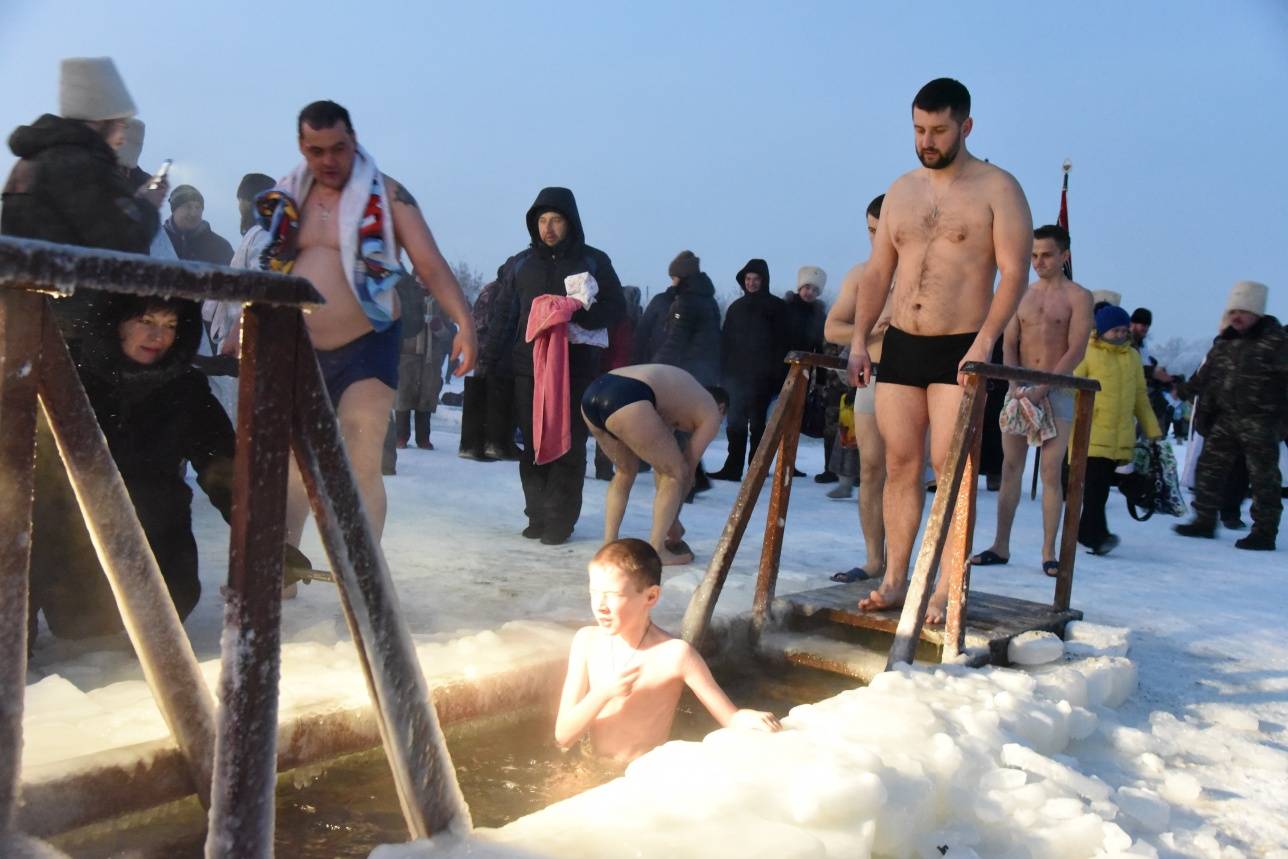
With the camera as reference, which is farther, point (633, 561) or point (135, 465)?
point (135, 465)

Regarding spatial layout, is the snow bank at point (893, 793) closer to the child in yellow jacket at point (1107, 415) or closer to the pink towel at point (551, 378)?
the pink towel at point (551, 378)

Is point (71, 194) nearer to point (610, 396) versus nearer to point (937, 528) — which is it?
point (610, 396)

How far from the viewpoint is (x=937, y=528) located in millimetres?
3824

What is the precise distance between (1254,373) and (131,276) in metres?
9.14

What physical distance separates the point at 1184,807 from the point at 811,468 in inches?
422

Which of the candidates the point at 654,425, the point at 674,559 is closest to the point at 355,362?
the point at 654,425

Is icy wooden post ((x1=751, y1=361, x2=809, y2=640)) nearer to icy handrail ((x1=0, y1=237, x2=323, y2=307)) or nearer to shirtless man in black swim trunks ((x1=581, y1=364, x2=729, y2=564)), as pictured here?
shirtless man in black swim trunks ((x1=581, y1=364, x2=729, y2=564))

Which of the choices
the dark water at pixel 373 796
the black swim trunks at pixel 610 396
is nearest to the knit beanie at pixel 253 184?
the black swim trunks at pixel 610 396

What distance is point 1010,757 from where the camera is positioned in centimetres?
282

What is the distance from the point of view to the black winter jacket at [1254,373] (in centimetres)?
862

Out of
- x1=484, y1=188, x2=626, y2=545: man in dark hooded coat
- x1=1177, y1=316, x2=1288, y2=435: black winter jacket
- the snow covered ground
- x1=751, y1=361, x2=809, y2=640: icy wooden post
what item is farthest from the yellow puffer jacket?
x1=751, y1=361, x2=809, y2=640: icy wooden post

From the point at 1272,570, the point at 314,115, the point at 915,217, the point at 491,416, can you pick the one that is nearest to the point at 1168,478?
the point at 1272,570

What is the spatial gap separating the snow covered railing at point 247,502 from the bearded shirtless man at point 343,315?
2.06 meters

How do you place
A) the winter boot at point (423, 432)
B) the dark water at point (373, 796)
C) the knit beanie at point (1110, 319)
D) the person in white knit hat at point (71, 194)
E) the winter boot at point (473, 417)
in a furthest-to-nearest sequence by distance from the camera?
the winter boot at point (423, 432) < the winter boot at point (473, 417) < the knit beanie at point (1110, 319) < the person in white knit hat at point (71, 194) < the dark water at point (373, 796)
